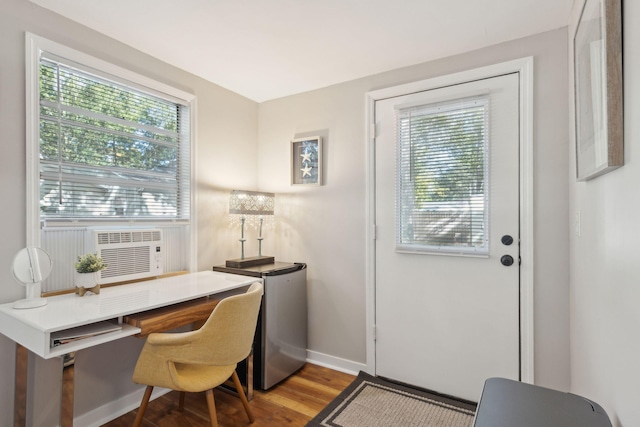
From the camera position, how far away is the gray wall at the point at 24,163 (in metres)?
1.68

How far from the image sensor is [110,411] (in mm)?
2051

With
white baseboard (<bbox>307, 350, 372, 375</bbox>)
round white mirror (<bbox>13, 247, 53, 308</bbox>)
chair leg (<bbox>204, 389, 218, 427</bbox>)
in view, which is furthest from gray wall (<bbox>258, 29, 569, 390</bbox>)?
round white mirror (<bbox>13, 247, 53, 308</bbox>)

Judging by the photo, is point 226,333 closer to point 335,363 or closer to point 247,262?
point 247,262

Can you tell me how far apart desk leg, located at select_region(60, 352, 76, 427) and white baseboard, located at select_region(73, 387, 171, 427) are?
594mm

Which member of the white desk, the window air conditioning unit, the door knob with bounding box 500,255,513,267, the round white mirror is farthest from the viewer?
the door knob with bounding box 500,255,513,267

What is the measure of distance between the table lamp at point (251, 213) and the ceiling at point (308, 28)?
3.13 ft

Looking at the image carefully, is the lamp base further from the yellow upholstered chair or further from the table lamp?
the yellow upholstered chair

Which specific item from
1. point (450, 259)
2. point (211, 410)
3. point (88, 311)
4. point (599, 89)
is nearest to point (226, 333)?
point (211, 410)

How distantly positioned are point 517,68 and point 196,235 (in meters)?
2.45

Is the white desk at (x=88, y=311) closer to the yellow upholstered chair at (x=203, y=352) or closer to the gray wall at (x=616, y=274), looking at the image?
the yellow upholstered chair at (x=203, y=352)

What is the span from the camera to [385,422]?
6.63ft

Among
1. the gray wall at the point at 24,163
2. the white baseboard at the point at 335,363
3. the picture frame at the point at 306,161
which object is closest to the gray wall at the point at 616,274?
the white baseboard at the point at 335,363

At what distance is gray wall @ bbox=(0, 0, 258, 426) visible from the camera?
5.52 ft

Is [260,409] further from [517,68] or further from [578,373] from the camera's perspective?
[517,68]
